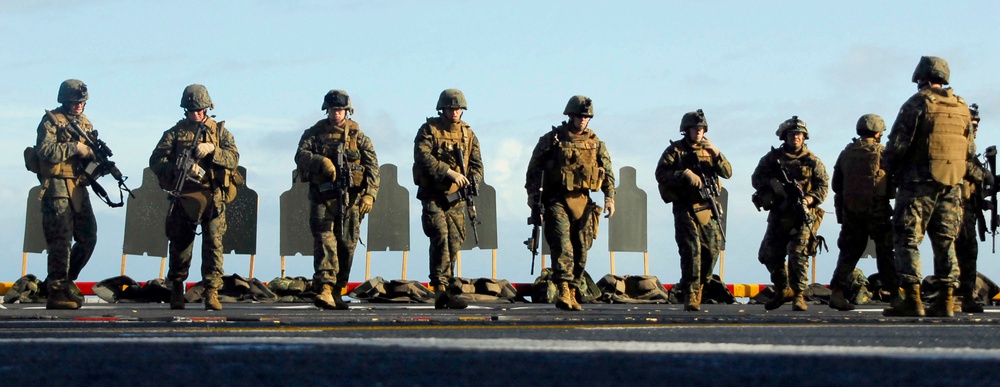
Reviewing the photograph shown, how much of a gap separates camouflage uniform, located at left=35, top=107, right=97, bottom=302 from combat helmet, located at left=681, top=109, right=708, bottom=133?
17.6ft

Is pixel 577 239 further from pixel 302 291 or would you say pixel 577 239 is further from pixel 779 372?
pixel 779 372

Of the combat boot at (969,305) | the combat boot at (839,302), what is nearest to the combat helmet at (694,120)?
the combat boot at (839,302)

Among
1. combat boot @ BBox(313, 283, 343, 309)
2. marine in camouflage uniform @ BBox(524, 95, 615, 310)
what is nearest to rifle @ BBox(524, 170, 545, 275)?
marine in camouflage uniform @ BBox(524, 95, 615, 310)

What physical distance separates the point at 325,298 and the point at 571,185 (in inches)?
92.3

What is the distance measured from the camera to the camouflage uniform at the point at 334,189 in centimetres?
1251

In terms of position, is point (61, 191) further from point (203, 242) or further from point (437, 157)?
point (437, 157)

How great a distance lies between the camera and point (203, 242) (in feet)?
40.9

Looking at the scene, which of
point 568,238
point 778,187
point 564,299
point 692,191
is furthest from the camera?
point 778,187

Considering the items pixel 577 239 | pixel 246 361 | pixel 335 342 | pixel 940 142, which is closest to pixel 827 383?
pixel 246 361

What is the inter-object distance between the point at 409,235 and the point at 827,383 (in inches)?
622

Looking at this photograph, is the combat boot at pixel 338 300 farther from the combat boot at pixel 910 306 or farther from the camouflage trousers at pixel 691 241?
the combat boot at pixel 910 306

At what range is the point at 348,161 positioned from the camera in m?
12.6

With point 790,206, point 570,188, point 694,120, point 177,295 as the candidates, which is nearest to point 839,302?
point 790,206

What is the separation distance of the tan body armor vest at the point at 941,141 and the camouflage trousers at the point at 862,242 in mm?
2569
